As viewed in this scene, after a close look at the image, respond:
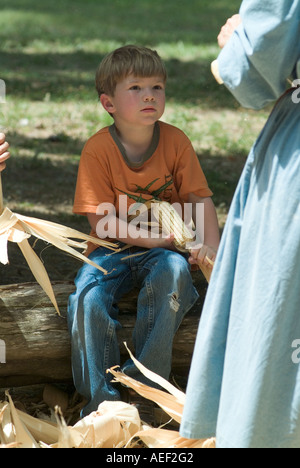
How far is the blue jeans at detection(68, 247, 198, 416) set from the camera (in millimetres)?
3299

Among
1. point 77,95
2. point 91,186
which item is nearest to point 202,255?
point 91,186

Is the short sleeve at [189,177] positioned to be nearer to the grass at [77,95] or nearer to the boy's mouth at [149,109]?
the boy's mouth at [149,109]

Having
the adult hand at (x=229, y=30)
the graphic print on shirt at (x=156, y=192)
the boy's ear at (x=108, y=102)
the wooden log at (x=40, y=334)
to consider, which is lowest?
the wooden log at (x=40, y=334)

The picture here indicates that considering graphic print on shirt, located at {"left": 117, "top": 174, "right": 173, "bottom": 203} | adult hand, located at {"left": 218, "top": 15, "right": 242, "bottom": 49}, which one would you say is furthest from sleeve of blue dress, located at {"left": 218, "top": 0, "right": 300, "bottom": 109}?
graphic print on shirt, located at {"left": 117, "top": 174, "right": 173, "bottom": 203}

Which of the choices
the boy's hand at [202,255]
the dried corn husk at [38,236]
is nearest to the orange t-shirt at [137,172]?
the dried corn husk at [38,236]

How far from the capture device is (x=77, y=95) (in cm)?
939

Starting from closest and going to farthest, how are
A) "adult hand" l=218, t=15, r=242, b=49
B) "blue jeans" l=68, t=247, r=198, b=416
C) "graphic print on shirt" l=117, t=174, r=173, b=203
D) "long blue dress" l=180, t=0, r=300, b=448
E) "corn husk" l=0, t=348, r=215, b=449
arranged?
"long blue dress" l=180, t=0, r=300, b=448 < "adult hand" l=218, t=15, r=242, b=49 < "corn husk" l=0, t=348, r=215, b=449 < "blue jeans" l=68, t=247, r=198, b=416 < "graphic print on shirt" l=117, t=174, r=173, b=203

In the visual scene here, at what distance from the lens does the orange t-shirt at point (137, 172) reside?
139 inches

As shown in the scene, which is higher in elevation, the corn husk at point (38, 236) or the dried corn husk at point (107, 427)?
the corn husk at point (38, 236)

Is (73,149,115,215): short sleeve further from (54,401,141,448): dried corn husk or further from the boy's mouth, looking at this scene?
(54,401,141,448): dried corn husk

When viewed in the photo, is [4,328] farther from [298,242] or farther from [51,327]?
[298,242]

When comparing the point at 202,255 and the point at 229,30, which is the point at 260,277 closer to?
the point at 229,30

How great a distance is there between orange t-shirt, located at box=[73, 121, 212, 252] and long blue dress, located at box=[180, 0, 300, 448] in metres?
1.08

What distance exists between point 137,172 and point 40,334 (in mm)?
849
